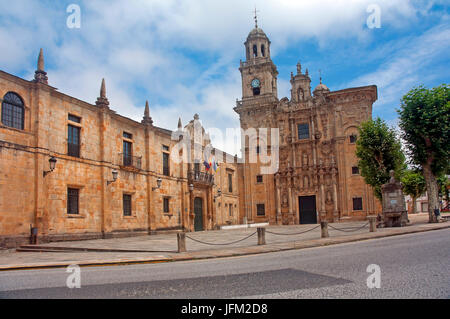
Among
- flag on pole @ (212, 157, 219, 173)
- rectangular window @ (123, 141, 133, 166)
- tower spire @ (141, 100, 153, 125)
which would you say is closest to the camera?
rectangular window @ (123, 141, 133, 166)

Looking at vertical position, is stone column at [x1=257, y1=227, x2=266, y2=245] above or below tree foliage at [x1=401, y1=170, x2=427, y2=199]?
below

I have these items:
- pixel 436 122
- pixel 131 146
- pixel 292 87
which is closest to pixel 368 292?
pixel 436 122

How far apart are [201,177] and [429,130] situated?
60.7 ft

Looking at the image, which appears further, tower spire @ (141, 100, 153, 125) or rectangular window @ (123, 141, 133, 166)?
tower spire @ (141, 100, 153, 125)

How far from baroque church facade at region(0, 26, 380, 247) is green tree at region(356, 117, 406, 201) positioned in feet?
30.7

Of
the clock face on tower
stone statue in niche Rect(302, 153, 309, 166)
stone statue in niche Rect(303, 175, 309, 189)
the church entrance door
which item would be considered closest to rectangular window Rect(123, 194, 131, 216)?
the church entrance door

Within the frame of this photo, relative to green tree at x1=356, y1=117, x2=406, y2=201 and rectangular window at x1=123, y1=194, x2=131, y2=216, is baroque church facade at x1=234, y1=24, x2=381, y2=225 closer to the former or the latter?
green tree at x1=356, y1=117, x2=406, y2=201

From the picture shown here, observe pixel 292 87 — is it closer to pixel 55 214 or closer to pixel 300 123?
pixel 300 123

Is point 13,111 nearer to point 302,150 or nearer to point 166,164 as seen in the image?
point 166,164

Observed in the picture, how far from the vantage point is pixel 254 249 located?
13.7 metres

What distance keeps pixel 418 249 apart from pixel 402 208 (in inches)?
540

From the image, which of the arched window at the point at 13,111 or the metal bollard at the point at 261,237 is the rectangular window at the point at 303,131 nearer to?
the metal bollard at the point at 261,237

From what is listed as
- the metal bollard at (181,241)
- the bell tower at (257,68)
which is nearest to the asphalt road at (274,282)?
the metal bollard at (181,241)

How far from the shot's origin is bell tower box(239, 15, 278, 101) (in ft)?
143
